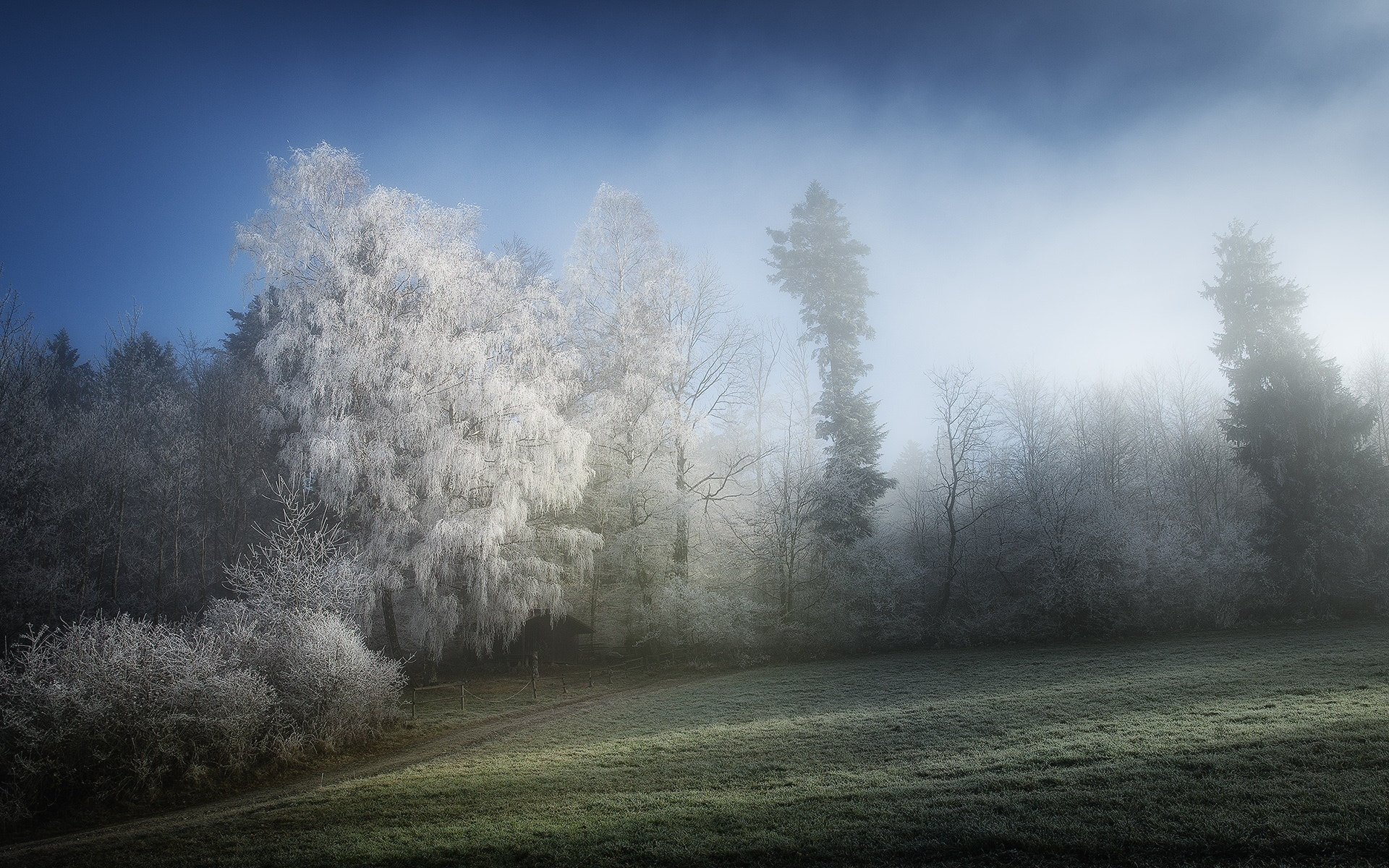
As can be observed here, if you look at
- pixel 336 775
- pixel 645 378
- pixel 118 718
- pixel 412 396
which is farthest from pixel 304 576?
pixel 645 378

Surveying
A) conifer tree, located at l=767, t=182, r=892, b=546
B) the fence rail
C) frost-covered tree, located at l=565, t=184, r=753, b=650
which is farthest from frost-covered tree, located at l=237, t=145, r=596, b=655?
conifer tree, located at l=767, t=182, r=892, b=546

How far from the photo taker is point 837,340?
30.2m

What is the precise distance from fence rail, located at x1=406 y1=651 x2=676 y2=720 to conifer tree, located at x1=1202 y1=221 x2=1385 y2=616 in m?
24.3

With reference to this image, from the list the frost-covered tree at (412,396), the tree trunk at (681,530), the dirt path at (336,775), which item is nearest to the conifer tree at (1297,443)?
the tree trunk at (681,530)

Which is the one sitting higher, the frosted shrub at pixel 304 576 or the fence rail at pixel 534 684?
the frosted shrub at pixel 304 576

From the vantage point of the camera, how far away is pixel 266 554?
1622 centimetres

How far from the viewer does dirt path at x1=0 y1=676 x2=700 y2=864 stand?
9250 mm

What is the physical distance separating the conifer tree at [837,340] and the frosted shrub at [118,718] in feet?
67.3

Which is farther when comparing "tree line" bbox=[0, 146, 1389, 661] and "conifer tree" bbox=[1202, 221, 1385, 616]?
"conifer tree" bbox=[1202, 221, 1385, 616]

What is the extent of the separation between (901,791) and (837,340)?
24.0 m

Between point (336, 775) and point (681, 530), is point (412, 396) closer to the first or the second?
point (336, 775)

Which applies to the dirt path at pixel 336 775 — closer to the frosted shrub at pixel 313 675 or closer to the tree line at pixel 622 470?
the frosted shrub at pixel 313 675

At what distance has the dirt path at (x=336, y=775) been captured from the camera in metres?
9.25

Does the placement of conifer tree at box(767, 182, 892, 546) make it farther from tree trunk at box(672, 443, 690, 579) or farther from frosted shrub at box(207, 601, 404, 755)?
frosted shrub at box(207, 601, 404, 755)
